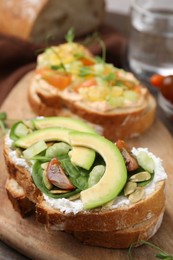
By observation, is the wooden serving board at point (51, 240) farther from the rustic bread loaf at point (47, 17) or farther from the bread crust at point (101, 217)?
the rustic bread loaf at point (47, 17)

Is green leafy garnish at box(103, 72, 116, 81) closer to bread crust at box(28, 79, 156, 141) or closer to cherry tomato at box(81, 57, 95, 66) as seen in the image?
bread crust at box(28, 79, 156, 141)

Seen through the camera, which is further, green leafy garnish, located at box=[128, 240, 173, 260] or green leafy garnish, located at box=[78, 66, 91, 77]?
green leafy garnish, located at box=[78, 66, 91, 77]

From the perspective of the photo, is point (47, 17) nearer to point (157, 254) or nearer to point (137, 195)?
point (137, 195)

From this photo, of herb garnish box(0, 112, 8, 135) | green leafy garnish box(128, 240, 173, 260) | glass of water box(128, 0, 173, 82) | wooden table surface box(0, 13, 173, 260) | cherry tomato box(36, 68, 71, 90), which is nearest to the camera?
green leafy garnish box(128, 240, 173, 260)

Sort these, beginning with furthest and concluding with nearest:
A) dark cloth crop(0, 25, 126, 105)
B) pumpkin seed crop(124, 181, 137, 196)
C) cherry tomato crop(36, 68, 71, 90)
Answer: dark cloth crop(0, 25, 126, 105)
cherry tomato crop(36, 68, 71, 90)
pumpkin seed crop(124, 181, 137, 196)

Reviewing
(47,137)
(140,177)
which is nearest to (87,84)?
(47,137)

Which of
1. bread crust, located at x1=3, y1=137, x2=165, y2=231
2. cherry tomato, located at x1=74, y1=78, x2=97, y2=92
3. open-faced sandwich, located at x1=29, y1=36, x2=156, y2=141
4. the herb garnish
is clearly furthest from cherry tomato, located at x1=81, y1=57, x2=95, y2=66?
bread crust, located at x1=3, y1=137, x2=165, y2=231

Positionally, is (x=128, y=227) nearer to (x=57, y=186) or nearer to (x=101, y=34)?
(x=57, y=186)
